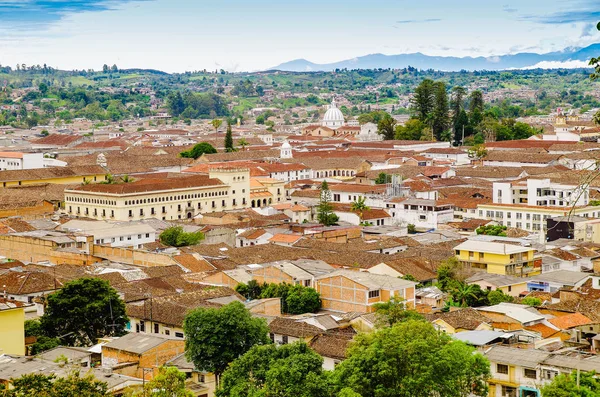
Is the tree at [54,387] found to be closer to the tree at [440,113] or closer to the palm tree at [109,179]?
the palm tree at [109,179]

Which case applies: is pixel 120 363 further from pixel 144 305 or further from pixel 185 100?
pixel 185 100

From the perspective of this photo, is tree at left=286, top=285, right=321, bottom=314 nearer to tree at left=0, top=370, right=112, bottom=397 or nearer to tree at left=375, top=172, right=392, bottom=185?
tree at left=0, top=370, right=112, bottom=397

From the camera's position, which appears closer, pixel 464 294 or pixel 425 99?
pixel 464 294

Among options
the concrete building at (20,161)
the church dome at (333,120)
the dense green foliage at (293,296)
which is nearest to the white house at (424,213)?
the dense green foliage at (293,296)

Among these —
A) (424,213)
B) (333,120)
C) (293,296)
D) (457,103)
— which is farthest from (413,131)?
(293,296)

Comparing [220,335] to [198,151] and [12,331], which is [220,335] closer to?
[12,331]
